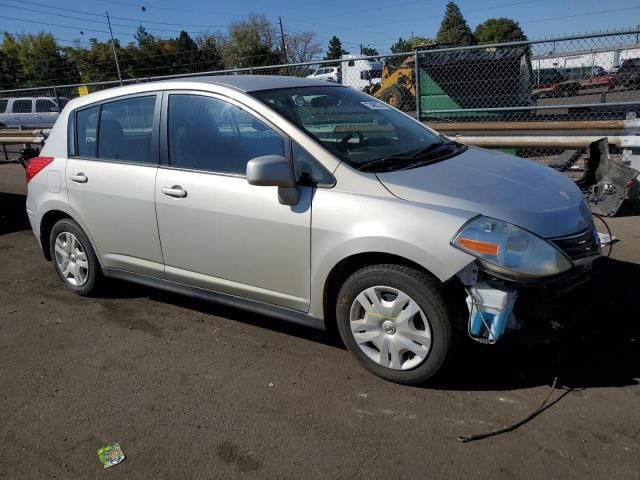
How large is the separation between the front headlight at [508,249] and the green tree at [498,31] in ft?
226

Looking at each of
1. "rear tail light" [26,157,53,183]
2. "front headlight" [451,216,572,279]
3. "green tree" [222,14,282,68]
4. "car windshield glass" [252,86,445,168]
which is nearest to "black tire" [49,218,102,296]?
"rear tail light" [26,157,53,183]

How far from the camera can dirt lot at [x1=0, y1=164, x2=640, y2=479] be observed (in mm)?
2527

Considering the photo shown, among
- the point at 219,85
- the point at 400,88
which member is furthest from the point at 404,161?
the point at 400,88

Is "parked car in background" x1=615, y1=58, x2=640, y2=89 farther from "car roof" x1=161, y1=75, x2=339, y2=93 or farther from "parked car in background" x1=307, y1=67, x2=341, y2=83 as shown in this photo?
"car roof" x1=161, y1=75, x2=339, y2=93

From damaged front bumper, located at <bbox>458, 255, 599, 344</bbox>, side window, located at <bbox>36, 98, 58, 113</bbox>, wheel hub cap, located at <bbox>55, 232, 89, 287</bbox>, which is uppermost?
side window, located at <bbox>36, 98, 58, 113</bbox>

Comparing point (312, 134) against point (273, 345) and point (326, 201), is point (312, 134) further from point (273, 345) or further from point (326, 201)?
point (273, 345)

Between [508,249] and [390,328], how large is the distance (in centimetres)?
77

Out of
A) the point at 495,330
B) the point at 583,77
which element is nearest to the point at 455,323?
Result: the point at 495,330

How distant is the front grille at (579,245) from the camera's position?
2.87 metres

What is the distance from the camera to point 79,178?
4.29 meters

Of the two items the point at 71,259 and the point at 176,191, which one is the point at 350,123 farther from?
the point at 71,259

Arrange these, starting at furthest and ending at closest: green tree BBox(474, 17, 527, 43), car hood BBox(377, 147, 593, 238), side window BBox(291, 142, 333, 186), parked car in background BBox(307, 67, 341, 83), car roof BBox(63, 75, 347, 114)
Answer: green tree BBox(474, 17, 527, 43), parked car in background BBox(307, 67, 341, 83), car roof BBox(63, 75, 347, 114), side window BBox(291, 142, 333, 186), car hood BBox(377, 147, 593, 238)

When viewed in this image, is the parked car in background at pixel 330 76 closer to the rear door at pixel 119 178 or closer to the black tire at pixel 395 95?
the black tire at pixel 395 95

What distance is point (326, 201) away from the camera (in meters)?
3.12
